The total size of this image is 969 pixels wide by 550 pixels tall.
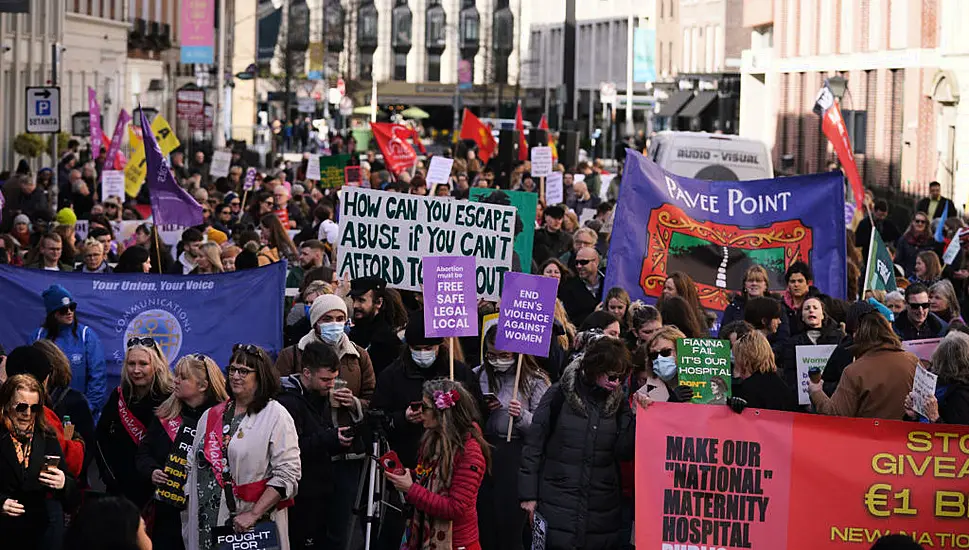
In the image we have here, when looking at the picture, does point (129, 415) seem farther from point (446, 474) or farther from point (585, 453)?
point (585, 453)

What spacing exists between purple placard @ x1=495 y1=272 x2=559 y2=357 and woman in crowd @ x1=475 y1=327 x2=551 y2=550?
0.55 feet

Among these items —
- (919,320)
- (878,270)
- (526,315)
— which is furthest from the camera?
(878,270)

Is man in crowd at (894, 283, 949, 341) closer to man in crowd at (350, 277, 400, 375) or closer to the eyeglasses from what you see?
man in crowd at (350, 277, 400, 375)

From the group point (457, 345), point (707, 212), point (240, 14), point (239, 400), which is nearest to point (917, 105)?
point (707, 212)

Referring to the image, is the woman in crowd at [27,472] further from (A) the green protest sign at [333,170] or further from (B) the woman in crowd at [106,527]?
(A) the green protest sign at [333,170]

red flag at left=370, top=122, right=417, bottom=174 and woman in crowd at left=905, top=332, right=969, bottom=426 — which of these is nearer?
woman in crowd at left=905, top=332, right=969, bottom=426

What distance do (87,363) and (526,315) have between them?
2688 mm

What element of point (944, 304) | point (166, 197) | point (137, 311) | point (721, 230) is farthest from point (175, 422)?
point (166, 197)

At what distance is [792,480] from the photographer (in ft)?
27.5

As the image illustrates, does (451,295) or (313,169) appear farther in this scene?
(313,169)

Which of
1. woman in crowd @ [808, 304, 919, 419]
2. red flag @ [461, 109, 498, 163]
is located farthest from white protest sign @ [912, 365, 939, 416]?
red flag @ [461, 109, 498, 163]

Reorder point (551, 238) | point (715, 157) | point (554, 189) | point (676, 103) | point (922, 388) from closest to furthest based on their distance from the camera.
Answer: point (922, 388), point (551, 238), point (554, 189), point (715, 157), point (676, 103)

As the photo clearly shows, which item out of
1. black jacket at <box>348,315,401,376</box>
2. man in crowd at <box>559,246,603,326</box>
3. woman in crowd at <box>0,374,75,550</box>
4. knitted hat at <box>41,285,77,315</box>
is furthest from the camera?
man in crowd at <box>559,246,603,326</box>

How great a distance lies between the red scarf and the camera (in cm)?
920
